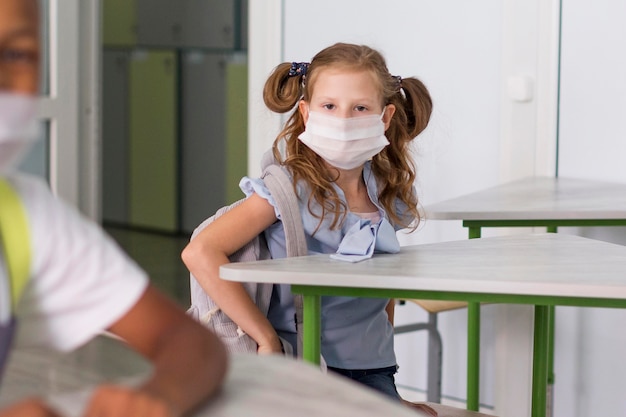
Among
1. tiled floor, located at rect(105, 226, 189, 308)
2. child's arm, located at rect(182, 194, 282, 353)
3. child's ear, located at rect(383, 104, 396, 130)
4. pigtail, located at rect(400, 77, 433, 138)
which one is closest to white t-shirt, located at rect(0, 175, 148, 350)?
child's arm, located at rect(182, 194, 282, 353)

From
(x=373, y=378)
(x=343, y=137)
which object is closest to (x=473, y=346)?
(x=373, y=378)

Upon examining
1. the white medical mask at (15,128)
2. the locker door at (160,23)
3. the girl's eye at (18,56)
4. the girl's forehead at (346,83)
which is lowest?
the white medical mask at (15,128)

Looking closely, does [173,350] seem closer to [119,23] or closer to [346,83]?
[346,83]

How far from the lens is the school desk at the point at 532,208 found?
8.25 feet

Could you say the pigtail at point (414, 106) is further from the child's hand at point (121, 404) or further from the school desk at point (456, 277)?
the child's hand at point (121, 404)

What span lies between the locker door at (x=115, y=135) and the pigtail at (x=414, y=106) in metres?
5.16

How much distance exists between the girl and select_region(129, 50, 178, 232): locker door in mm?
4822

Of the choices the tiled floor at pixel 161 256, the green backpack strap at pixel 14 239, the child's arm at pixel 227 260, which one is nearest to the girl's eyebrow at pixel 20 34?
the green backpack strap at pixel 14 239

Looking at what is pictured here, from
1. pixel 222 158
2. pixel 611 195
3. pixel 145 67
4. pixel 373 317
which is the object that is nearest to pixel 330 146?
pixel 373 317

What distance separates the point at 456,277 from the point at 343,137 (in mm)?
474

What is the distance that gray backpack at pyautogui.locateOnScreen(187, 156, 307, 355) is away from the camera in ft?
6.51

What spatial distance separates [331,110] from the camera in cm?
209

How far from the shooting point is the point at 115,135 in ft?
24.3

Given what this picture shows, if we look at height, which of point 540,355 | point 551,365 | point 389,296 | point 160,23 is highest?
point 160,23
